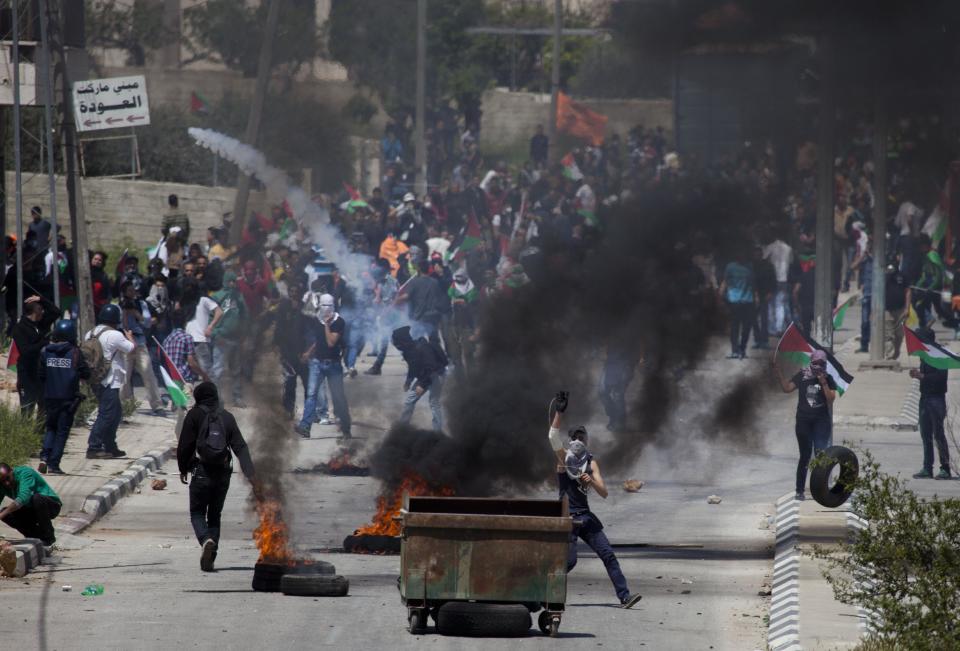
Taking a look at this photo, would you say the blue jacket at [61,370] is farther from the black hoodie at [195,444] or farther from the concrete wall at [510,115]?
the concrete wall at [510,115]

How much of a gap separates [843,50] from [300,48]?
1418cm

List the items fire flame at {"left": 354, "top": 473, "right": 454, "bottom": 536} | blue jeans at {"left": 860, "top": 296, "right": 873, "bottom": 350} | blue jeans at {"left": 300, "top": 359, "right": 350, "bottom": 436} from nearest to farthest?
fire flame at {"left": 354, "top": 473, "right": 454, "bottom": 536} < blue jeans at {"left": 300, "top": 359, "right": 350, "bottom": 436} < blue jeans at {"left": 860, "top": 296, "right": 873, "bottom": 350}

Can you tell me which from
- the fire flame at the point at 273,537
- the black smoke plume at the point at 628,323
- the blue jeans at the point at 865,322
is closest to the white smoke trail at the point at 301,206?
the blue jeans at the point at 865,322

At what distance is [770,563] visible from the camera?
13.7 m

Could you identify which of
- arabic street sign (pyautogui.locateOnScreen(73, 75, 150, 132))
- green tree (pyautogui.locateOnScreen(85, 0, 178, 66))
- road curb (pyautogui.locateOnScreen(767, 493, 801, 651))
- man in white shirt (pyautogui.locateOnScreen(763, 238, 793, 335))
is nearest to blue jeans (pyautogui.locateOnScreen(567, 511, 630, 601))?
road curb (pyautogui.locateOnScreen(767, 493, 801, 651))

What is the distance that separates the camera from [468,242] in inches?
1061

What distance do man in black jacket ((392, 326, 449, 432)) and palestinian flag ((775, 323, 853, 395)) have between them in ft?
12.4

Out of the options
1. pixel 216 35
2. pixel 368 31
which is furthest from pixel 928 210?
pixel 216 35

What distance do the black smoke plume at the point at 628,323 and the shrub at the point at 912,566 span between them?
17.9 ft

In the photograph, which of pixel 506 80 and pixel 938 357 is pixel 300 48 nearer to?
pixel 938 357

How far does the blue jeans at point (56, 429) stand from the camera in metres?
16.4

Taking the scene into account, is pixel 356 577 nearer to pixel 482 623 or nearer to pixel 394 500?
pixel 394 500

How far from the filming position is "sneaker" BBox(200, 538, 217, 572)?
1278 centimetres

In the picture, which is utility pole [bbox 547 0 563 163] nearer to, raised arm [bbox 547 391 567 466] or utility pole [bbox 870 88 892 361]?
utility pole [bbox 870 88 892 361]
